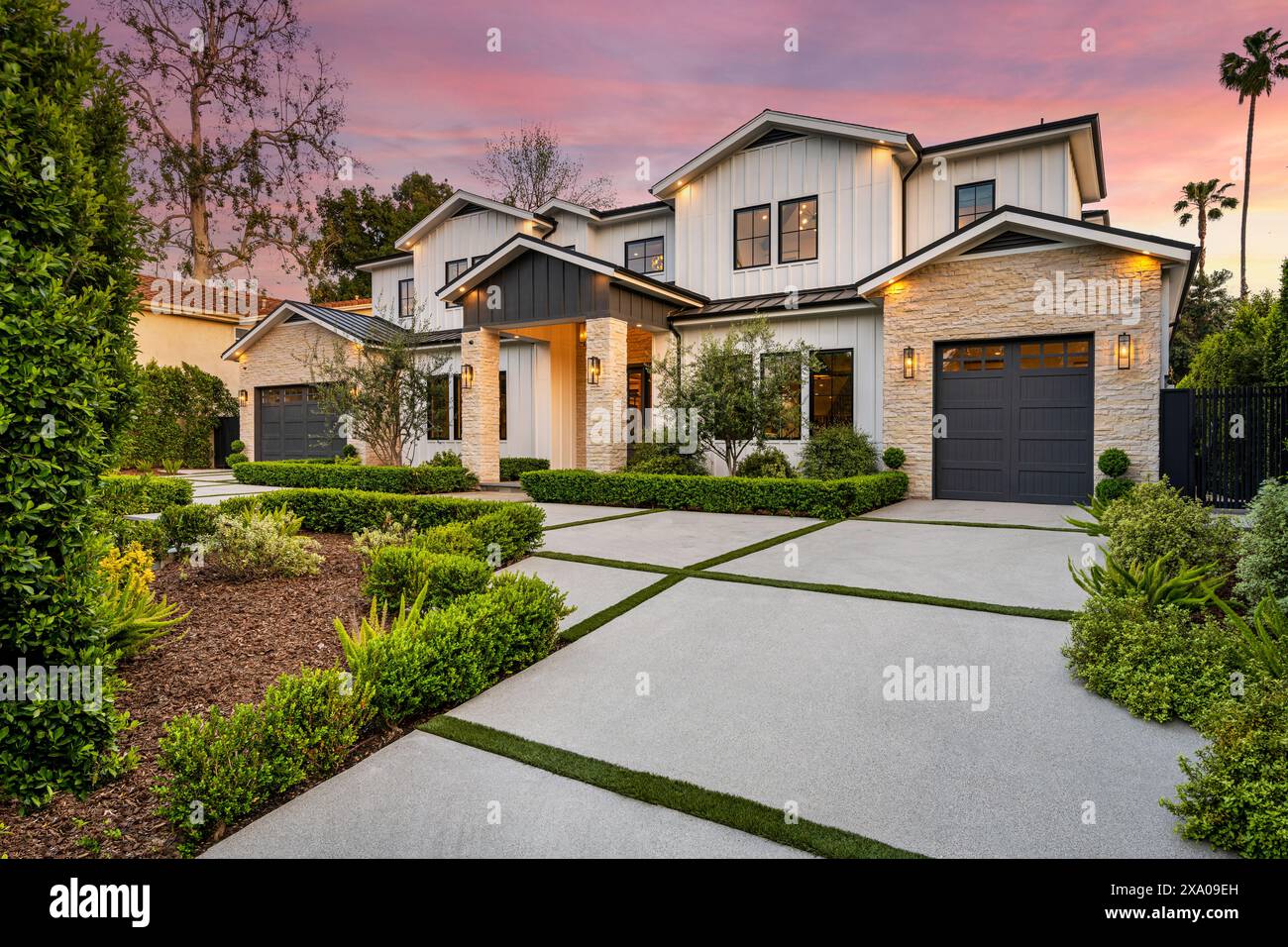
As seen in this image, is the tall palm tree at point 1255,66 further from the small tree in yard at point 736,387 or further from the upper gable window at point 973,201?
the small tree in yard at point 736,387

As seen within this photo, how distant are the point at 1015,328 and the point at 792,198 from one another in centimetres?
606

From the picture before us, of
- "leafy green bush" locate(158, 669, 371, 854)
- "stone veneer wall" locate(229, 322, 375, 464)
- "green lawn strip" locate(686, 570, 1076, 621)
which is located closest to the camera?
"leafy green bush" locate(158, 669, 371, 854)

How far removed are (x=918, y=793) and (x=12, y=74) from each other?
4799 mm

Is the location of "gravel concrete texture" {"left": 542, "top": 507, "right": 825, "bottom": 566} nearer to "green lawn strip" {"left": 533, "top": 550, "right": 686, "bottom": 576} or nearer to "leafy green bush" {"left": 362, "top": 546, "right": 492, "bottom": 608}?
"green lawn strip" {"left": 533, "top": 550, "right": 686, "bottom": 576}

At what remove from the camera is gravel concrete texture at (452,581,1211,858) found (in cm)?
265

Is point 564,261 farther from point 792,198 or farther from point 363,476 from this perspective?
point 363,476

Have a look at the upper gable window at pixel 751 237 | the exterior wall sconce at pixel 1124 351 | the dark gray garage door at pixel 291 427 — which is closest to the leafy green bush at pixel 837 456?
the exterior wall sconce at pixel 1124 351

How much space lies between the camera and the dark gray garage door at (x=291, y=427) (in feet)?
65.3

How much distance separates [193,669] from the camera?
13.3 feet

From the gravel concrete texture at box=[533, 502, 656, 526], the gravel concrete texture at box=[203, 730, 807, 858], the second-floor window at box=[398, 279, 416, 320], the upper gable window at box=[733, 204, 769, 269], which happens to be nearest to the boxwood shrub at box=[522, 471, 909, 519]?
the gravel concrete texture at box=[533, 502, 656, 526]

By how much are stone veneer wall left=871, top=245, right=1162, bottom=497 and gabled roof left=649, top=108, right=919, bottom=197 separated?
3.50 m

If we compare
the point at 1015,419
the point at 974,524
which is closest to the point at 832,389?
the point at 1015,419

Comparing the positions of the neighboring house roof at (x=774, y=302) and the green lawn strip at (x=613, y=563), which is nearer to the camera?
the green lawn strip at (x=613, y=563)

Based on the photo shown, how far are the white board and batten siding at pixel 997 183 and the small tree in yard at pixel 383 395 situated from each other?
1154cm
